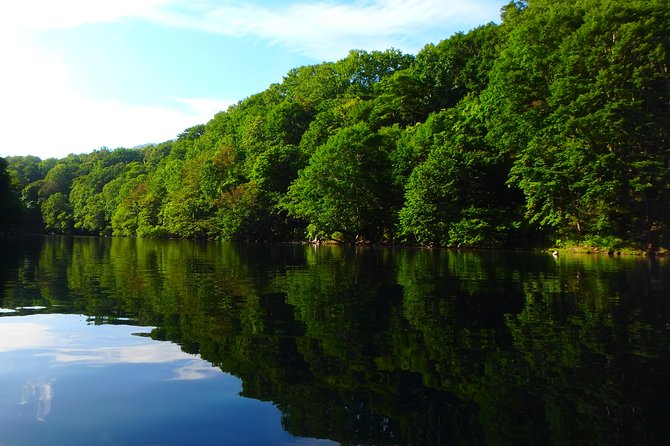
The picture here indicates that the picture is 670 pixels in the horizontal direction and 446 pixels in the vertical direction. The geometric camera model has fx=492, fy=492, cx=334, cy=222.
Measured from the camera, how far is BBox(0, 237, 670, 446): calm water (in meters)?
5.36

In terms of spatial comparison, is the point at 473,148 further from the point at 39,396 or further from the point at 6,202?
the point at 6,202

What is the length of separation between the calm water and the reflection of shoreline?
0.03 metres

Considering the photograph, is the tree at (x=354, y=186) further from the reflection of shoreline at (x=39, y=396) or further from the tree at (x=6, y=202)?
the tree at (x=6, y=202)

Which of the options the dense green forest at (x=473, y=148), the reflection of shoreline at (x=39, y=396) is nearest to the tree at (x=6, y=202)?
the dense green forest at (x=473, y=148)

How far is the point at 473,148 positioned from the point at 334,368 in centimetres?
4425

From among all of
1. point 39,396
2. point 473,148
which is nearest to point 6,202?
point 473,148

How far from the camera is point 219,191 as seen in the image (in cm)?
7931

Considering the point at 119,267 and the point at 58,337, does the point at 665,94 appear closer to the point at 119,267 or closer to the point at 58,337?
the point at 119,267

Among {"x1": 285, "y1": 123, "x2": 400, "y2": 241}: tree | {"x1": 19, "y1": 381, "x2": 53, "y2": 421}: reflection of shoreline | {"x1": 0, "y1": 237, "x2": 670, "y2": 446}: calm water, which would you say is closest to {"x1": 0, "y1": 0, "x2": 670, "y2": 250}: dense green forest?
{"x1": 285, "y1": 123, "x2": 400, "y2": 241}: tree

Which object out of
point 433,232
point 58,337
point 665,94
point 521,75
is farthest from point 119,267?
point 665,94

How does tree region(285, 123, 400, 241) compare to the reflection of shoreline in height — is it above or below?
above

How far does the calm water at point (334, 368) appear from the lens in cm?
536

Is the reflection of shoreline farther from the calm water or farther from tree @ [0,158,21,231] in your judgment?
tree @ [0,158,21,231]

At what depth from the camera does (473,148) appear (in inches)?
1907
